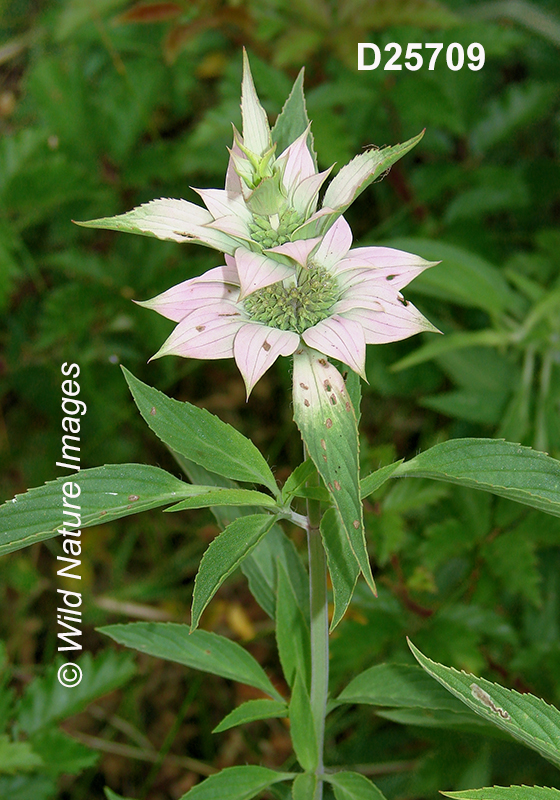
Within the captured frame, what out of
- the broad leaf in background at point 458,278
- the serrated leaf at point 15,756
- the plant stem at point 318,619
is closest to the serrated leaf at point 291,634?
the plant stem at point 318,619

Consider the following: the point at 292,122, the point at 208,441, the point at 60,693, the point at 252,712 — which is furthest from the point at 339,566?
the point at 60,693

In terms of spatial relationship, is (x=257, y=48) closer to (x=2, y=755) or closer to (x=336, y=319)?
(x=336, y=319)

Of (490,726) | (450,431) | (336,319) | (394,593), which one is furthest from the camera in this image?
(450,431)

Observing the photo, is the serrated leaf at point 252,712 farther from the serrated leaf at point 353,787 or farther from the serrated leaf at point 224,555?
the serrated leaf at point 224,555

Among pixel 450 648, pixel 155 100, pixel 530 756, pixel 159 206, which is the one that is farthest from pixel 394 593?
pixel 155 100

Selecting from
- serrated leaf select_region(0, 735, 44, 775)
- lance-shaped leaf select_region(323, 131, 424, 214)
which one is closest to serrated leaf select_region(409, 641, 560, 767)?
lance-shaped leaf select_region(323, 131, 424, 214)

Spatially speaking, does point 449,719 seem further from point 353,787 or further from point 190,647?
point 190,647

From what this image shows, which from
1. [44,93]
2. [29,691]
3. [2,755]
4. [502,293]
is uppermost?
[44,93]
